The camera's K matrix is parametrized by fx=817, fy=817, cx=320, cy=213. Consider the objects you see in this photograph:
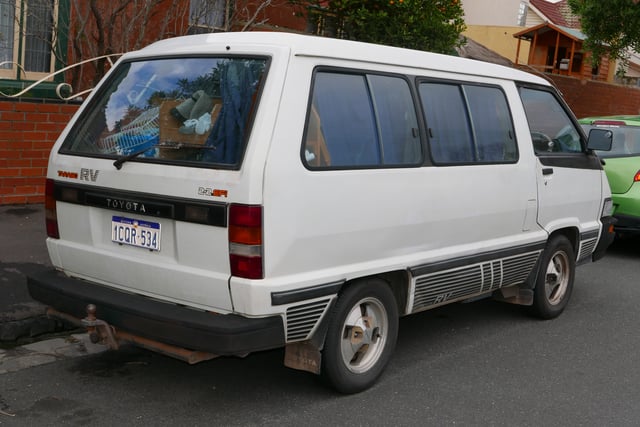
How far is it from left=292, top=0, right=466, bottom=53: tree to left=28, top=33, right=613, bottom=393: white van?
585 centimetres

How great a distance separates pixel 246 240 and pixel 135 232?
744 millimetres

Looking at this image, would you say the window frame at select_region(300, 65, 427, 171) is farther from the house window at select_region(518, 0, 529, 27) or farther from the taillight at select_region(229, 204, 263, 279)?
the house window at select_region(518, 0, 529, 27)

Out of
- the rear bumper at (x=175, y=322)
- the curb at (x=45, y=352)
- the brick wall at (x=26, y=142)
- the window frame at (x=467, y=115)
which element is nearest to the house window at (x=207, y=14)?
the brick wall at (x=26, y=142)

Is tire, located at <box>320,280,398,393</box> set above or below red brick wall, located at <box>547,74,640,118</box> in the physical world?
below

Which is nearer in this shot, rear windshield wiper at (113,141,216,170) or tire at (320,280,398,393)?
rear windshield wiper at (113,141,216,170)

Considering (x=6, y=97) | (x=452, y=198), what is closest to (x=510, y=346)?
(x=452, y=198)

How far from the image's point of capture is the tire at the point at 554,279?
6.38 meters

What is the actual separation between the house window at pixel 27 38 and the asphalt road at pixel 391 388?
5563mm

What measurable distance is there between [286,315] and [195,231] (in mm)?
622

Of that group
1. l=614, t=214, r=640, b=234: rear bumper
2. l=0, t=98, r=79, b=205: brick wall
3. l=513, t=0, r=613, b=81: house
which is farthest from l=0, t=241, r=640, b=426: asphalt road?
l=513, t=0, r=613, b=81: house

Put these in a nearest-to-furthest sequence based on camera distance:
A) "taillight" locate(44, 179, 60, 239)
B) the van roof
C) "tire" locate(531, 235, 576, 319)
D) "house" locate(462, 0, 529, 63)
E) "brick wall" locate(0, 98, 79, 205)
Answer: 1. the van roof
2. "taillight" locate(44, 179, 60, 239)
3. "tire" locate(531, 235, 576, 319)
4. "brick wall" locate(0, 98, 79, 205)
5. "house" locate(462, 0, 529, 63)

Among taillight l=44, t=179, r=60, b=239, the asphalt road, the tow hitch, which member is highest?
taillight l=44, t=179, r=60, b=239

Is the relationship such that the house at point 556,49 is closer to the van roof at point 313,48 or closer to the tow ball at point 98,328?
the van roof at point 313,48

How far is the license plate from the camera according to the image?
14.0 ft
